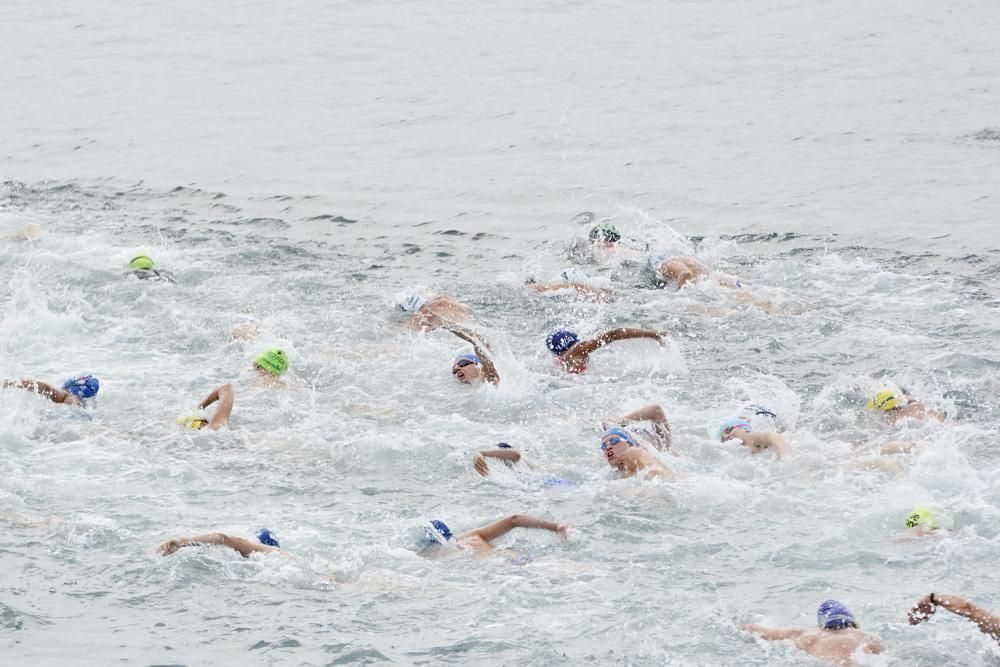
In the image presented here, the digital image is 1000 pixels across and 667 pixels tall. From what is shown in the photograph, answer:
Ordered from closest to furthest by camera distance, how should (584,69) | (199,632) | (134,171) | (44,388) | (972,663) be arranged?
(972,663), (199,632), (44,388), (134,171), (584,69)

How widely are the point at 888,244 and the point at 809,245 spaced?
1095 millimetres

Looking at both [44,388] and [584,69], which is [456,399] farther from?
[584,69]

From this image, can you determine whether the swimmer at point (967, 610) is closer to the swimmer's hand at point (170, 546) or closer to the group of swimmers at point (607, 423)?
the group of swimmers at point (607, 423)

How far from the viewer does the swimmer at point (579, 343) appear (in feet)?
49.0

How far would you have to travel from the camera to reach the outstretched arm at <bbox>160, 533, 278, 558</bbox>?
10414mm

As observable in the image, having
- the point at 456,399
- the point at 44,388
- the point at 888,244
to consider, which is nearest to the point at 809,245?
the point at 888,244

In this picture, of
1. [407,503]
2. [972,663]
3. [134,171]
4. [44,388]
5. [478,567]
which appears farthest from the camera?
[134,171]

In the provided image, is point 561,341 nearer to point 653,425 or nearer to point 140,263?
point 653,425

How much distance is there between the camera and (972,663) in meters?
8.66

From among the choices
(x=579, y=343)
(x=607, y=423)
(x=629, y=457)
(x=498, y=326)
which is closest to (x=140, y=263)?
(x=498, y=326)

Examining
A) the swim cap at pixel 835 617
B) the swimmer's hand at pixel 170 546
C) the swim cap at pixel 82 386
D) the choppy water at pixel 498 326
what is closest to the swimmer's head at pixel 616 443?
the choppy water at pixel 498 326

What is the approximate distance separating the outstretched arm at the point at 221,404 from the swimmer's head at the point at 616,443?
399 centimetres

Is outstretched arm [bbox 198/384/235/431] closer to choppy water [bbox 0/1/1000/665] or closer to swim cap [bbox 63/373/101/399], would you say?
choppy water [bbox 0/1/1000/665]

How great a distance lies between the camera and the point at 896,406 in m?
13.2
